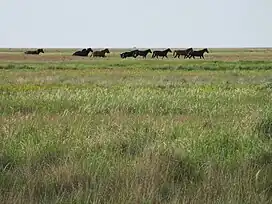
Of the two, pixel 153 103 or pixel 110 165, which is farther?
pixel 153 103

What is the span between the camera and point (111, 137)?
7.11 meters

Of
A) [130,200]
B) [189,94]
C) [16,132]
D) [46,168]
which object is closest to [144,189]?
[130,200]

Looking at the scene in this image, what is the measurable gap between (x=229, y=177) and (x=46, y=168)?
7.49ft

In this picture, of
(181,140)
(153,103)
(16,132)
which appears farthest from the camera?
(153,103)

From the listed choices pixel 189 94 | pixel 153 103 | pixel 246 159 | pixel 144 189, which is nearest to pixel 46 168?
pixel 144 189

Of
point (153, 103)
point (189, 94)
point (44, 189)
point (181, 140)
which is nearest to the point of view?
point (44, 189)

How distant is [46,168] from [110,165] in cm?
82

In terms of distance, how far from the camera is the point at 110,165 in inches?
227

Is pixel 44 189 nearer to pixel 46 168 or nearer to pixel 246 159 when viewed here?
pixel 46 168

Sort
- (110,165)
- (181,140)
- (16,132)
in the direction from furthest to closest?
(16,132)
(181,140)
(110,165)

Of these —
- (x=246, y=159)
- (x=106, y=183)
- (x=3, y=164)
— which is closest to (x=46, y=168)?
(x=3, y=164)

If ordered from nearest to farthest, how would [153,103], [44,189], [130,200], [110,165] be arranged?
[130,200] < [44,189] < [110,165] < [153,103]

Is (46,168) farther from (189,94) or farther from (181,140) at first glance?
(189,94)

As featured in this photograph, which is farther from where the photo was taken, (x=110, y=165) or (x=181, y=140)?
(x=181, y=140)
